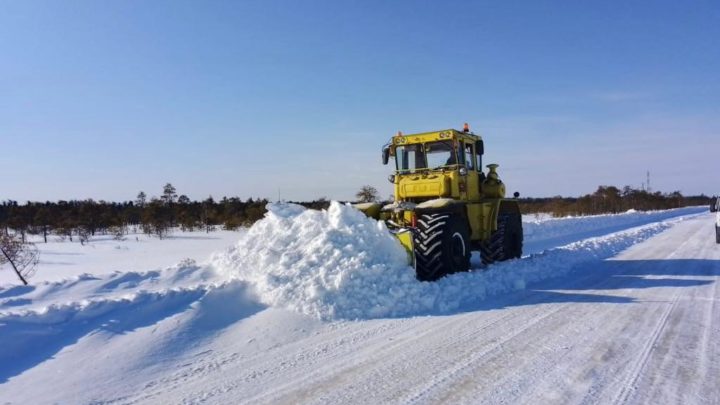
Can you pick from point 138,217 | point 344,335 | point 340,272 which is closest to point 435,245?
point 340,272

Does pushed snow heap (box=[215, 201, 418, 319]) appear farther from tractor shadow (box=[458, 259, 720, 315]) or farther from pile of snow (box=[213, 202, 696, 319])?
tractor shadow (box=[458, 259, 720, 315])

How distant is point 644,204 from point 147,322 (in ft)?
236

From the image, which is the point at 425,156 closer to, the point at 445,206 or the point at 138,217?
the point at 445,206

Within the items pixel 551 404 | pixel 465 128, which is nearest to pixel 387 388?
pixel 551 404

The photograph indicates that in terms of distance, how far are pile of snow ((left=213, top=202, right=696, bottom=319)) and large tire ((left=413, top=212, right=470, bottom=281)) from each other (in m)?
0.33

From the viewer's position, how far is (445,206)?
30.1ft

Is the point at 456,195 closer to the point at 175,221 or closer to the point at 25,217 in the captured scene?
the point at 175,221

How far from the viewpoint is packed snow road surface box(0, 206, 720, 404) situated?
4.22 m

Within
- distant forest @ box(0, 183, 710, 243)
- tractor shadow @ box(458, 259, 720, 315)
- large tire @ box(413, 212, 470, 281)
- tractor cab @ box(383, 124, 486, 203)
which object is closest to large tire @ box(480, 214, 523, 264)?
tractor cab @ box(383, 124, 486, 203)

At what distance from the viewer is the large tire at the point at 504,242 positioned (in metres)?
11.4

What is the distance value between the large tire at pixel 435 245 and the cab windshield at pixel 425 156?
6.22 feet

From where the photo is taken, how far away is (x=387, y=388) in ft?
13.7

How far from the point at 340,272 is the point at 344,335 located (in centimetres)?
131

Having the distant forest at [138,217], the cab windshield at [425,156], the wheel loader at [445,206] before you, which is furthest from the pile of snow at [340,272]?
the distant forest at [138,217]
